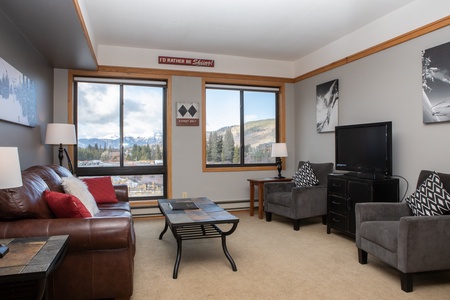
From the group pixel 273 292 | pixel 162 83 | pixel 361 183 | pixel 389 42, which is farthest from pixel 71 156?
pixel 389 42

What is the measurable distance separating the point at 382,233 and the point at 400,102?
175cm

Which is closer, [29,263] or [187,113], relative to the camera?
[29,263]

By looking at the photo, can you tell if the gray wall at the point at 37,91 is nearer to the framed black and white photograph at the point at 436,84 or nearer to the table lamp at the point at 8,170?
the table lamp at the point at 8,170

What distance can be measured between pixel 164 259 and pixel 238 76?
3.49m

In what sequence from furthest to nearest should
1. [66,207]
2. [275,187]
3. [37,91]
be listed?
1. [275,187]
2. [37,91]
3. [66,207]

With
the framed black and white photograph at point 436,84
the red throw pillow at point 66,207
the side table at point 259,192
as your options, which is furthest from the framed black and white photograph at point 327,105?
the red throw pillow at point 66,207

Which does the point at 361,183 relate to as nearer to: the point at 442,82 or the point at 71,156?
the point at 442,82

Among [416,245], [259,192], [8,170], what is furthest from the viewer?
[259,192]

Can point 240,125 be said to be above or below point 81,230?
above

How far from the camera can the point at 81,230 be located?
2037 millimetres

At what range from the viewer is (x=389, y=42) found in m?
3.78

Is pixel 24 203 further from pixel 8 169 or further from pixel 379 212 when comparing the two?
pixel 379 212

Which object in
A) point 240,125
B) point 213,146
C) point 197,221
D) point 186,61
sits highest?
point 186,61

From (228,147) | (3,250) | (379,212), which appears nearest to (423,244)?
(379,212)
